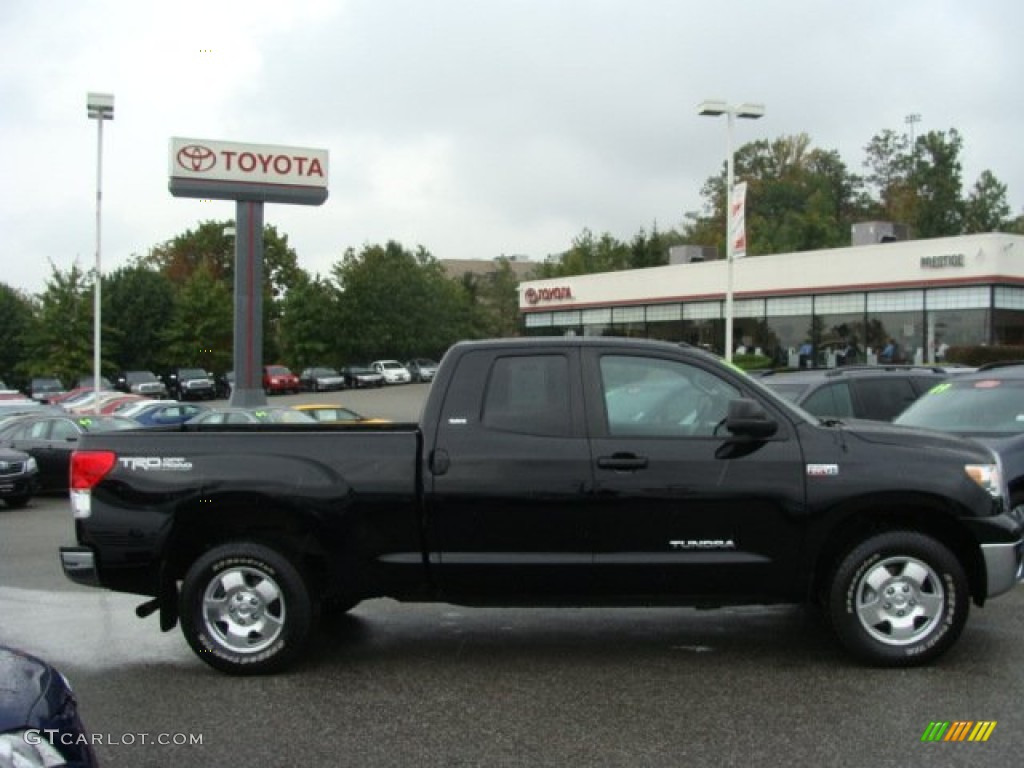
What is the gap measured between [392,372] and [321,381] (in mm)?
4746

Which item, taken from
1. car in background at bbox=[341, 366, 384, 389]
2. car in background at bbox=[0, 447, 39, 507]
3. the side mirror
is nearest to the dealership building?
car in background at bbox=[341, 366, 384, 389]

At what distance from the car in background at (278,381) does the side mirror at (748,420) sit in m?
54.9

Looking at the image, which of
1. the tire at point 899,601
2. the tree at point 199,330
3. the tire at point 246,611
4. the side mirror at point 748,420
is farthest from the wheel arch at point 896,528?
the tree at point 199,330

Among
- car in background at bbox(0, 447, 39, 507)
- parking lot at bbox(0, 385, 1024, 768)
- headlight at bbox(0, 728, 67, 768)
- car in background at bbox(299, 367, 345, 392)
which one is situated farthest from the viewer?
car in background at bbox(299, 367, 345, 392)

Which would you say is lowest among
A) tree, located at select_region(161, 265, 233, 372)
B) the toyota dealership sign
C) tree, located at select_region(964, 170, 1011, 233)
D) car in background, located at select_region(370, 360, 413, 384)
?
car in background, located at select_region(370, 360, 413, 384)

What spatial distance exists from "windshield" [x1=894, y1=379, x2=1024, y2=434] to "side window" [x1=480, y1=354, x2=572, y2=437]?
423 centimetres

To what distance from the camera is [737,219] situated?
2344 cm

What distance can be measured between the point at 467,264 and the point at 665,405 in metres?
146

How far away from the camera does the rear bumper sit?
236 inches

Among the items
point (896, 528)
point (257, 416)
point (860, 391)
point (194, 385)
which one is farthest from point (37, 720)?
point (194, 385)

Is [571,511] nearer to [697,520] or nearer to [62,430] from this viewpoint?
[697,520]

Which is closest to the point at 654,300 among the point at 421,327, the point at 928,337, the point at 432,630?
the point at 928,337

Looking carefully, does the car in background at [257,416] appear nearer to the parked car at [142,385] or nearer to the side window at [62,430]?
the side window at [62,430]

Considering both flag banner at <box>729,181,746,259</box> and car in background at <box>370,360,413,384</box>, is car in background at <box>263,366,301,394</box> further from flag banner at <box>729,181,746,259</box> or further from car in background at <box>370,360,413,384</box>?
flag banner at <box>729,181,746,259</box>
